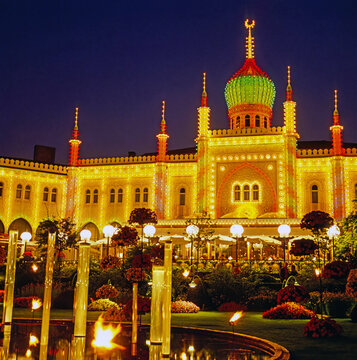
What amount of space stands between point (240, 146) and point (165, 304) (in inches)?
1210

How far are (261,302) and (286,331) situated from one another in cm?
702

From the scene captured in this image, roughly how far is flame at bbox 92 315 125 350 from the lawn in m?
1.69

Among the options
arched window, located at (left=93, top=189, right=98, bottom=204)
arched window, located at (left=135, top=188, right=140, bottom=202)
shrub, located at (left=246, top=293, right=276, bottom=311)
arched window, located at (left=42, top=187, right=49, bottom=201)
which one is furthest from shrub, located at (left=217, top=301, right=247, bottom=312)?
arched window, located at (left=42, top=187, right=49, bottom=201)

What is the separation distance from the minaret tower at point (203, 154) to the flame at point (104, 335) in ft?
75.6

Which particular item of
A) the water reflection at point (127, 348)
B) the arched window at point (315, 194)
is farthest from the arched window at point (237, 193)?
the water reflection at point (127, 348)

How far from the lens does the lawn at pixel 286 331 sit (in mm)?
10531

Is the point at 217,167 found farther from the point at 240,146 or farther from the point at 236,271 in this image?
the point at 236,271

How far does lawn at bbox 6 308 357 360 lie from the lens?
34.6ft

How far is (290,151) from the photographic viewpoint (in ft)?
123

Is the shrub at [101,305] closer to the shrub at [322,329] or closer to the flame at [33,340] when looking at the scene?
the flame at [33,340]

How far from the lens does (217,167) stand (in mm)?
38906

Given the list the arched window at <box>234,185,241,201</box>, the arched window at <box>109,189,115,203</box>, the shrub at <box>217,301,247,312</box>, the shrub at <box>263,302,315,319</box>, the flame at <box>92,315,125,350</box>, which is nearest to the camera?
the flame at <box>92,315,125,350</box>

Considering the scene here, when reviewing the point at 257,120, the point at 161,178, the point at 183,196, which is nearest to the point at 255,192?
the point at 183,196

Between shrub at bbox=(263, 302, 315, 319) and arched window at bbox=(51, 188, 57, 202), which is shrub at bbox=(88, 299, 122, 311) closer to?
shrub at bbox=(263, 302, 315, 319)
